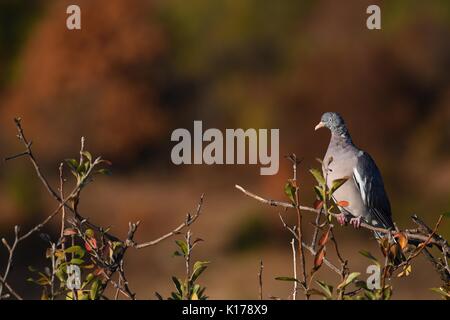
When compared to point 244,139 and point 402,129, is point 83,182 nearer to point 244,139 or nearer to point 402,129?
point 244,139

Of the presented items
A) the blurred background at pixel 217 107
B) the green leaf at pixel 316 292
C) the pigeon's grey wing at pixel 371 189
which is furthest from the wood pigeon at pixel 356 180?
the blurred background at pixel 217 107

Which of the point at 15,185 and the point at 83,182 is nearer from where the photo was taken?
Answer: the point at 83,182

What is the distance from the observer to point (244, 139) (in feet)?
31.1

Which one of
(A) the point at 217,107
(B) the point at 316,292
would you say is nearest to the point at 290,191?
(B) the point at 316,292

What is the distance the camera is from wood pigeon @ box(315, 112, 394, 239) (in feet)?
13.5

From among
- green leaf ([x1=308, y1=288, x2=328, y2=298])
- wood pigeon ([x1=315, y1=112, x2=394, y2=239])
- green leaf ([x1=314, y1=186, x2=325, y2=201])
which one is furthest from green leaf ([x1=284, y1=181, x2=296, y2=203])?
wood pigeon ([x1=315, y1=112, x2=394, y2=239])

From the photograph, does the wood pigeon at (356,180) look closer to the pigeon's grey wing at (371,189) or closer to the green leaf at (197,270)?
the pigeon's grey wing at (371,189)

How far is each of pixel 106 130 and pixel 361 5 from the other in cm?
335

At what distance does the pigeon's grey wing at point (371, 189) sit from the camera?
415 cm

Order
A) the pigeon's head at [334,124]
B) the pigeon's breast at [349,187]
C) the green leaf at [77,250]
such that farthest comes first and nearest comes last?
the pigeon's head at [334,124], the pigeon's breast at [349,187], the green leaf at [77,250]

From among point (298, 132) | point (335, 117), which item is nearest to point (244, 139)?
point (298, 132)

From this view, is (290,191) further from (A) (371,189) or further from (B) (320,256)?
(A) (371,189)

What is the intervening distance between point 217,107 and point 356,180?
26.1ft

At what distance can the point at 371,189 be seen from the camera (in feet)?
13.7
